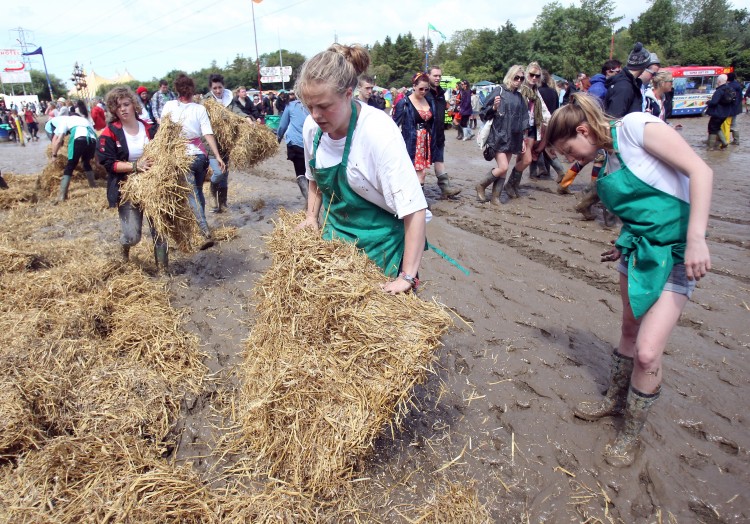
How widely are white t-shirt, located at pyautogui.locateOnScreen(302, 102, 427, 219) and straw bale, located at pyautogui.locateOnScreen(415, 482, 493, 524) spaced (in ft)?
4.87

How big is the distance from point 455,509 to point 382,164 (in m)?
1.75

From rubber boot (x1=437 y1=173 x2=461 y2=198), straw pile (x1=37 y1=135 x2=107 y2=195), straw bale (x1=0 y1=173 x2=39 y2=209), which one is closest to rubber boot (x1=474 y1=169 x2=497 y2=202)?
rubber boot (x1=437 y1=173 x2=461 y2=198)

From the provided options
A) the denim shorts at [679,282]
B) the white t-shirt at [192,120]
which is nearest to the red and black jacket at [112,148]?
the white t-shirt at [192,120]

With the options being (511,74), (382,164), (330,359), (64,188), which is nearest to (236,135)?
(64,188)

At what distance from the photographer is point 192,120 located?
624 cm

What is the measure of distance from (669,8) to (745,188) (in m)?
74.1

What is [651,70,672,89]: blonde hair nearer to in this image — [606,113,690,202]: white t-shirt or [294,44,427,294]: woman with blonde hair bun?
[606,113,690,202]: white t-shirt

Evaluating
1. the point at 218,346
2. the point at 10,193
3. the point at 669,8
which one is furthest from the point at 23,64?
the point at 669,8

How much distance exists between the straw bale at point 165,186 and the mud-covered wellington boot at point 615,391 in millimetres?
4077

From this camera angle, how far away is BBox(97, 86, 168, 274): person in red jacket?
15.5 ft

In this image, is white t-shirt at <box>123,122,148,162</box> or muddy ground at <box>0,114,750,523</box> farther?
white t-shirt at <box>123,122,148,162</box>

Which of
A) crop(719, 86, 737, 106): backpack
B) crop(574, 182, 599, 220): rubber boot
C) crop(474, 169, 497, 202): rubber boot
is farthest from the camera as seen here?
crop(719, 86, 737, 106): backpack

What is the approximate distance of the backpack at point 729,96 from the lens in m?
11.4

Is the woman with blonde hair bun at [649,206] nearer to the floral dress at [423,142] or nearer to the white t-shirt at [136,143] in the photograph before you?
the white t-shirt at [136,143]
